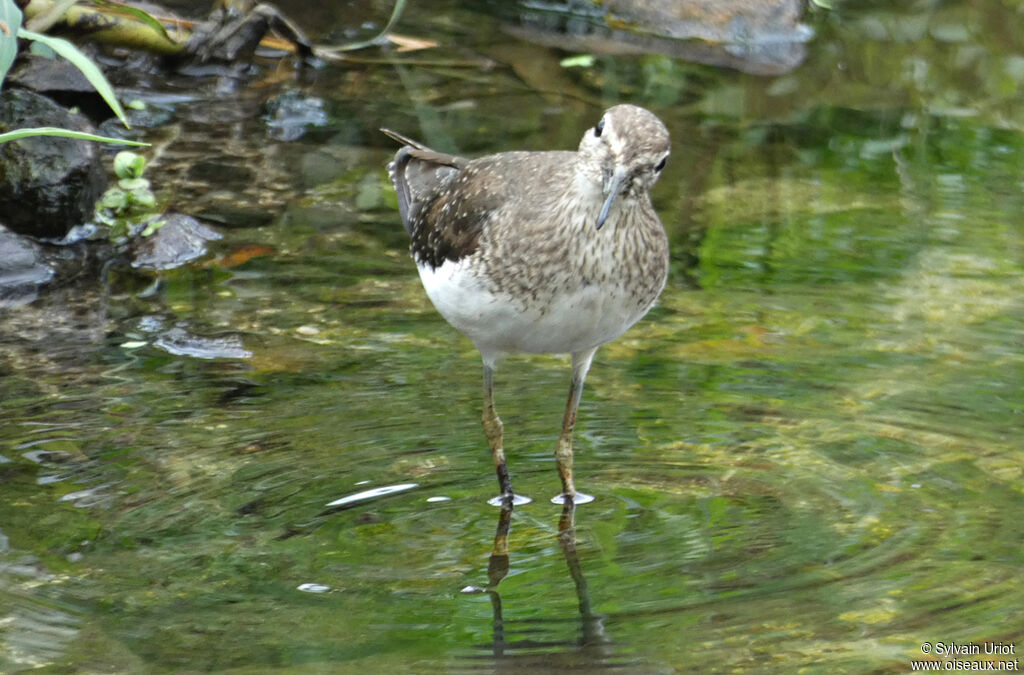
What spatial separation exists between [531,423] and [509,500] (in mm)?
678

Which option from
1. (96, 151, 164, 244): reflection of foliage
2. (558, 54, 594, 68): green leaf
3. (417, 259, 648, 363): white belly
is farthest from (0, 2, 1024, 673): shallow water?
(558, 54, 594, 68): green leaf

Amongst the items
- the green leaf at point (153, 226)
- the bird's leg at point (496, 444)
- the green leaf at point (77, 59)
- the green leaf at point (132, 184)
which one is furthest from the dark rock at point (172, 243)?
the bird's leg at point (496, 444)

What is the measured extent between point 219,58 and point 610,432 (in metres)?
5.64

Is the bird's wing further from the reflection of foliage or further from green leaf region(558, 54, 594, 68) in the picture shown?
green leaf region(558, 54, 594, 68)

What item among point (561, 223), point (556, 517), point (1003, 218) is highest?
point (561, 223)

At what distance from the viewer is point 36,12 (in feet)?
28.7

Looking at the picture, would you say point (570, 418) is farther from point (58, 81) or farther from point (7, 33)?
point (58, 81)

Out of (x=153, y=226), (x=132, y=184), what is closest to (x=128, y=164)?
(x=132, y=184)

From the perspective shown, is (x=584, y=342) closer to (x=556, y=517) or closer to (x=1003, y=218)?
(x=556, y=517)

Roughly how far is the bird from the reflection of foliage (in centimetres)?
307

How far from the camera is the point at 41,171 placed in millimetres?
7980

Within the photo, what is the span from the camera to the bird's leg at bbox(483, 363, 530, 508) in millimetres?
5848

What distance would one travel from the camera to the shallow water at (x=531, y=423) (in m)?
4.57

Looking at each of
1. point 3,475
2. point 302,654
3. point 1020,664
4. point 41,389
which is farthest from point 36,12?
point 1020,664
